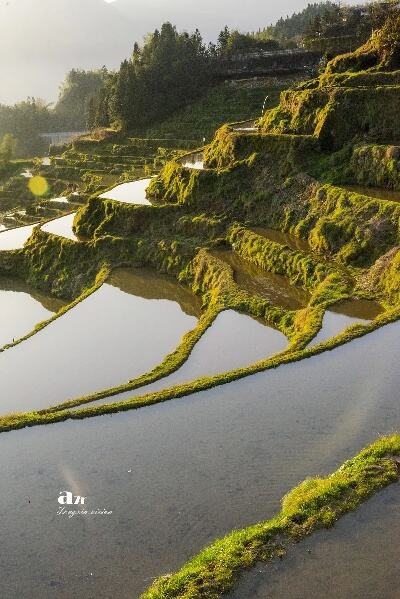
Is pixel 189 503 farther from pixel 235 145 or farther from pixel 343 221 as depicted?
pixel 235 145

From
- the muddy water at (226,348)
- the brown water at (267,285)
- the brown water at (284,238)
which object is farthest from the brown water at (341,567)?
the brown water at (284,238)

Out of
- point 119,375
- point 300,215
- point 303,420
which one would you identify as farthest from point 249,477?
point 300,215

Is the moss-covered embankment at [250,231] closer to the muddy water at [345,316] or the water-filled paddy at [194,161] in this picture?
the muddy water at [345,316]

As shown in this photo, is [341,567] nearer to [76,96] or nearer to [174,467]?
[174,467]

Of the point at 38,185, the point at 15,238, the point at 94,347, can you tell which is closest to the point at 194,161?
the point at 15,238

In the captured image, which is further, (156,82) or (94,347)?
(156,82)
